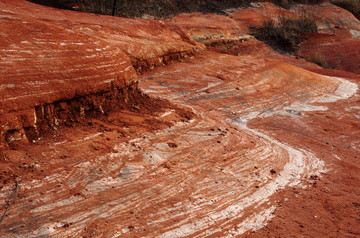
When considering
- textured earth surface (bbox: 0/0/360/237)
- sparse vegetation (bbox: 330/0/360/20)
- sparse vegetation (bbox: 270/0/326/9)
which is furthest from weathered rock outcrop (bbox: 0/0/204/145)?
sparse vegetation (bbox: 330/0/360/20)

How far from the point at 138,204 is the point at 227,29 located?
1010 centimetres

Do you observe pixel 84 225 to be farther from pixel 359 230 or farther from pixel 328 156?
pixel 328 156

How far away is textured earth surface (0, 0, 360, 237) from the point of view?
8.53 feet

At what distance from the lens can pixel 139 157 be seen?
3316mm

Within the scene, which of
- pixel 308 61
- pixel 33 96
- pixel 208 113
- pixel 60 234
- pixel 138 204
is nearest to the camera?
pixel 60 234

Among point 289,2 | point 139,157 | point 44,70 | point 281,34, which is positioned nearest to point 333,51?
point 281,34

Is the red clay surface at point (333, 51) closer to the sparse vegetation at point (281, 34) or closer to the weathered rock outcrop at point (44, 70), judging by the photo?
the sparse vegetation at point (281, 34)

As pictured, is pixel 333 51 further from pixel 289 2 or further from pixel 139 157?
pixel 139 157

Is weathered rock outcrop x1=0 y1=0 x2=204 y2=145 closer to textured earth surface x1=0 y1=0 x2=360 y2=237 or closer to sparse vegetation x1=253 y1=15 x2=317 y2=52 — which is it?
textured earth surface x1=0 y1=0 x2=360 y2=237

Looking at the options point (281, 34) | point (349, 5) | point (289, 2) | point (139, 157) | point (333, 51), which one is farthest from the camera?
point (349, 5)

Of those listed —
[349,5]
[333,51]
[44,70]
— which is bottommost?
[333,51]

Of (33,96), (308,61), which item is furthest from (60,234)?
(308,61)

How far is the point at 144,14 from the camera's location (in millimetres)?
11750

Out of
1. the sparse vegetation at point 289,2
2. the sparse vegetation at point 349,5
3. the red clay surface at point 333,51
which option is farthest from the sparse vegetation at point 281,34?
the sparse vegetation at point 349,5
